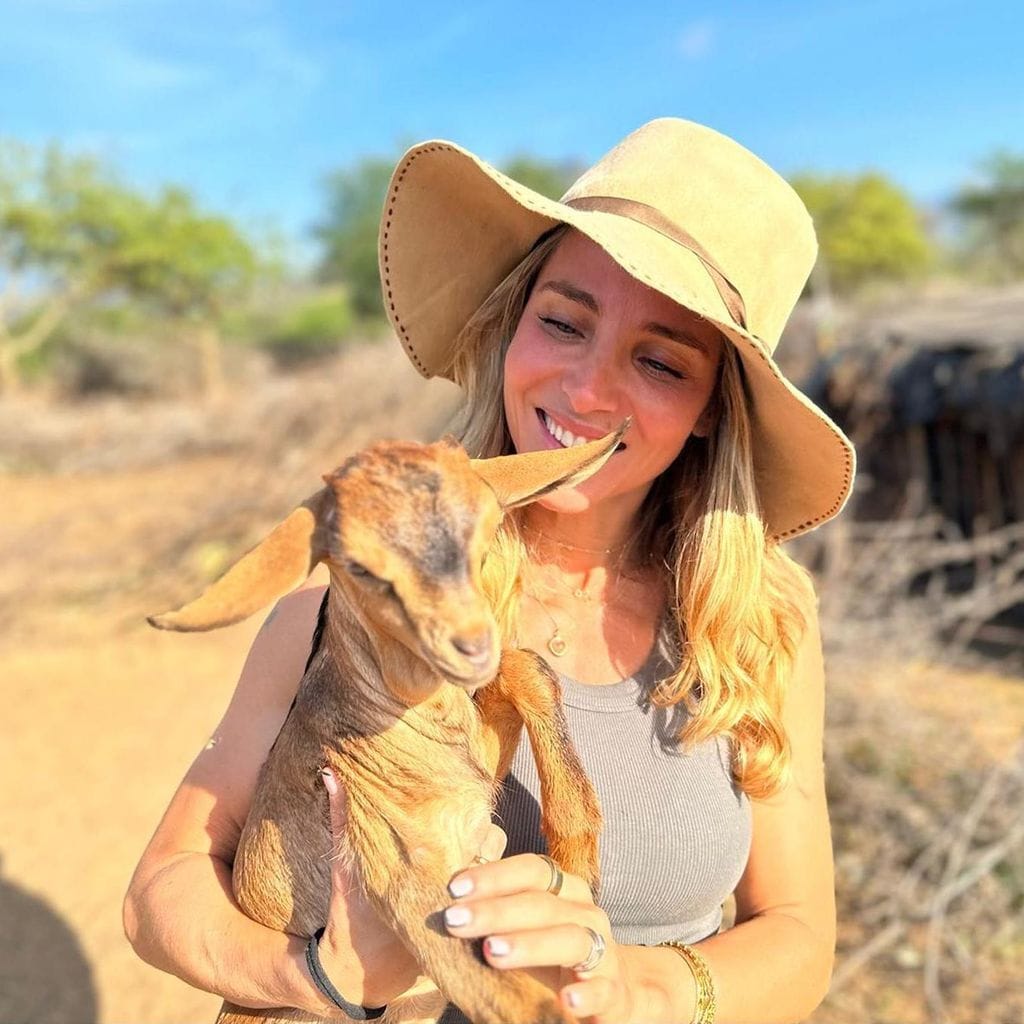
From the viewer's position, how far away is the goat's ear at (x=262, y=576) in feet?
4.66

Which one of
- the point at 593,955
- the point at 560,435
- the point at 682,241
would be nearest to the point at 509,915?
the point at 593,955

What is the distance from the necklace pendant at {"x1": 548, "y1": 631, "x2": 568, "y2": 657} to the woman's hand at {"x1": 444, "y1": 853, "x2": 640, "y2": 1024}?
650mm

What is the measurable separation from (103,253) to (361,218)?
16.1 meters

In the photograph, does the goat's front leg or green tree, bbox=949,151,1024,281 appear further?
green tree, bbox=949,151,1024,281

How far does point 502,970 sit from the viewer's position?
1.67m

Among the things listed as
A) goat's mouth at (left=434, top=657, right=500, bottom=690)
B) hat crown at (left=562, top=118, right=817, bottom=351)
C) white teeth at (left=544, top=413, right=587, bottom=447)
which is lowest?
goat's mouth at (left=434, top=657, right=500, bottom=690)

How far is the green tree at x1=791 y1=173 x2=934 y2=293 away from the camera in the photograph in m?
33.5

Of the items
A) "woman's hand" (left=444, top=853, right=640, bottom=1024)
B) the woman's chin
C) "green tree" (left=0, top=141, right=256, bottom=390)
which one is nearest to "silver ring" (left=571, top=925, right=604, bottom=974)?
"woman's hand" (left=444, top=853, right=640, bottom=1024)

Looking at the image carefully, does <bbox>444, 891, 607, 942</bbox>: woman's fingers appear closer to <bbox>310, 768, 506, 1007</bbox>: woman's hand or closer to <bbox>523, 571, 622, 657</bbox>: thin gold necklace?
<bbox>310, 768, 506, 1007</bbox>: woman's hand

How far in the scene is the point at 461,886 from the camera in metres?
1.66

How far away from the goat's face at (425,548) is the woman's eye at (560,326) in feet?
2.46

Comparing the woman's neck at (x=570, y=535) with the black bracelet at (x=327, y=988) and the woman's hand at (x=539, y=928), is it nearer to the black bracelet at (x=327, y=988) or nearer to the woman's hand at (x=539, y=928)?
the woman's hand at (x=539, y=928)

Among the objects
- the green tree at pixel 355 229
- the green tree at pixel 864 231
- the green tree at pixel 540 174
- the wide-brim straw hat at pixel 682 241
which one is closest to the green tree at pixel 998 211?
the green tree at pixel 864 231

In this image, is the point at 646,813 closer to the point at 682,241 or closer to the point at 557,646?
the point at 557,646
